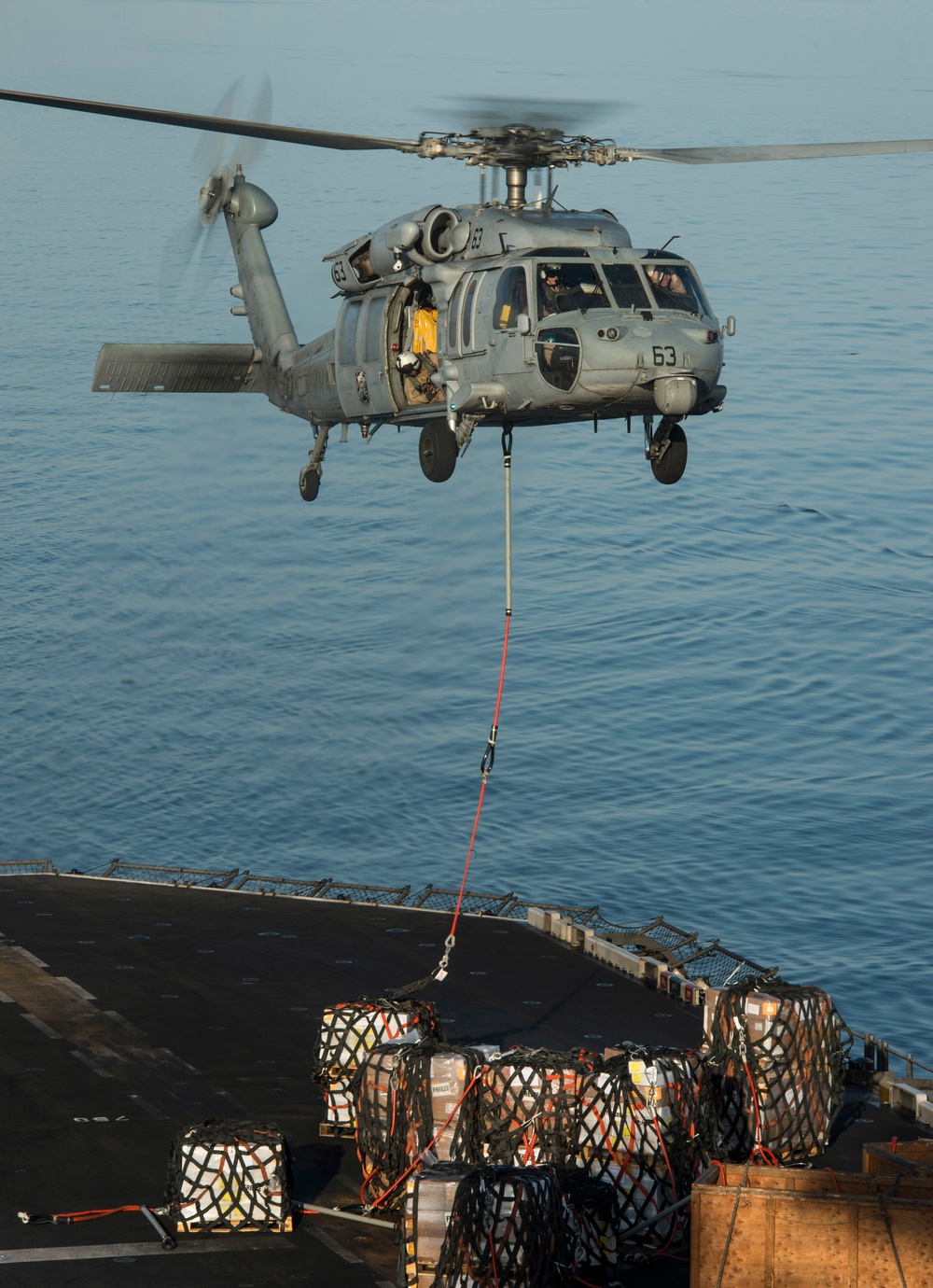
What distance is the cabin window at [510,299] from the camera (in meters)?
20.6

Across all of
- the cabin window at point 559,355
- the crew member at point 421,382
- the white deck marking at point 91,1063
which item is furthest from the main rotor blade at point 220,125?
the white deck marking at point 91,1063

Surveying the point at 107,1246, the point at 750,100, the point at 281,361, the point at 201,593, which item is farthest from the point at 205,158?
the point at 750,100

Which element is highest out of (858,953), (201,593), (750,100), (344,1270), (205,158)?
(750,100)

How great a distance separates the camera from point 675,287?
20.9 meters

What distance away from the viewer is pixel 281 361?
29422 mm

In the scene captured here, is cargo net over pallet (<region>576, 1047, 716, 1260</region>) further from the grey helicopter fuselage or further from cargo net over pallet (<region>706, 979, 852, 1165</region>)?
the grey helicopter fuselage

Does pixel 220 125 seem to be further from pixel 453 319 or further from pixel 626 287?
pixel 626 287

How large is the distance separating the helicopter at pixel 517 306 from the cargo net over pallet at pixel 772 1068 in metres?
7.28

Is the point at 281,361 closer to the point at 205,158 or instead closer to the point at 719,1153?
the point at 205,158

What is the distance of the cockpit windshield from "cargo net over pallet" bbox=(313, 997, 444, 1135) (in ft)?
33.4

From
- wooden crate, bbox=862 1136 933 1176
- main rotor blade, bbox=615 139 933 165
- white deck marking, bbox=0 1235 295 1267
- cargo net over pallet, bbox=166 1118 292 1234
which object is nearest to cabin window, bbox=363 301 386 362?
main rotor blade, bbox=615 139 933 165

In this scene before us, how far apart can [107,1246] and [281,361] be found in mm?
15826

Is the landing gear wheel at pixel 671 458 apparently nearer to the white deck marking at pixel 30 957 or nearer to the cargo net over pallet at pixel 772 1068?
the cargo net over pallet at pixel 772 1068

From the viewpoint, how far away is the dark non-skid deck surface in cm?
1964
